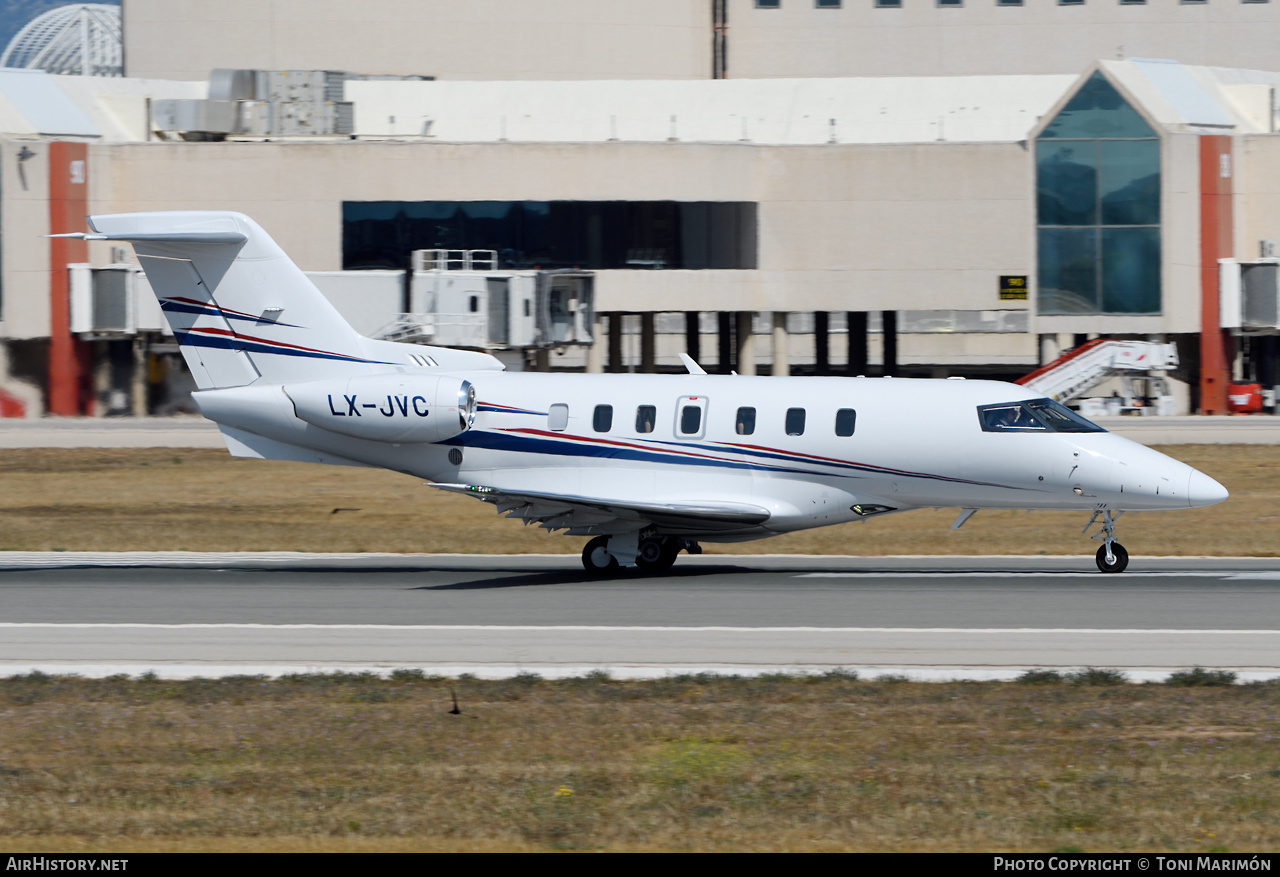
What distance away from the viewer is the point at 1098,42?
252 feet

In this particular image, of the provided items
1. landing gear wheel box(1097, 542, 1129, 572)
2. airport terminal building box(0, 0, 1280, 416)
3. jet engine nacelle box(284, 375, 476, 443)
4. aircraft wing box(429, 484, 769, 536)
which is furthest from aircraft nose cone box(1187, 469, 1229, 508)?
airport terminal building box(0, 0, 1280, 416)

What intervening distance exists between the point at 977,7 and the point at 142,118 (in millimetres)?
40143

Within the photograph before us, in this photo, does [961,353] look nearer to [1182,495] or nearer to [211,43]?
[211,43]

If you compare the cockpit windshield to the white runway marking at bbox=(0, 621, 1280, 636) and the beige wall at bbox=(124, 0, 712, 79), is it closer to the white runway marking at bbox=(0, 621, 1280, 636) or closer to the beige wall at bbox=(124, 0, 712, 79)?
the white runway marking at bbox=(0, 621, 1280, 636)

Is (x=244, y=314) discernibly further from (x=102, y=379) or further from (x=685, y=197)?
(x=685, y=197)

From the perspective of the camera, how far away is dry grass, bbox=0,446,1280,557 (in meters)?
28.2

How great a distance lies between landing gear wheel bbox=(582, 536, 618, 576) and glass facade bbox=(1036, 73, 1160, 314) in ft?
144

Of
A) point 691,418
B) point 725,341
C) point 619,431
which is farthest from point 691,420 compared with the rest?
point 725,341

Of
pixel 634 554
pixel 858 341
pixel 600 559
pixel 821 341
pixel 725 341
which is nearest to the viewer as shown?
pixel 634 554

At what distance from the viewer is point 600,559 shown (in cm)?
2345

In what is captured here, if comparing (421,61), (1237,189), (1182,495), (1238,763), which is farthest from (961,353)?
(1238,763)

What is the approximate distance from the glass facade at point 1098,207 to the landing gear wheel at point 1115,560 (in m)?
42.2

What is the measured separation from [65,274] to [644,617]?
4724 centimetres

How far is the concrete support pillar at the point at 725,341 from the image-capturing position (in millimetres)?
78812
